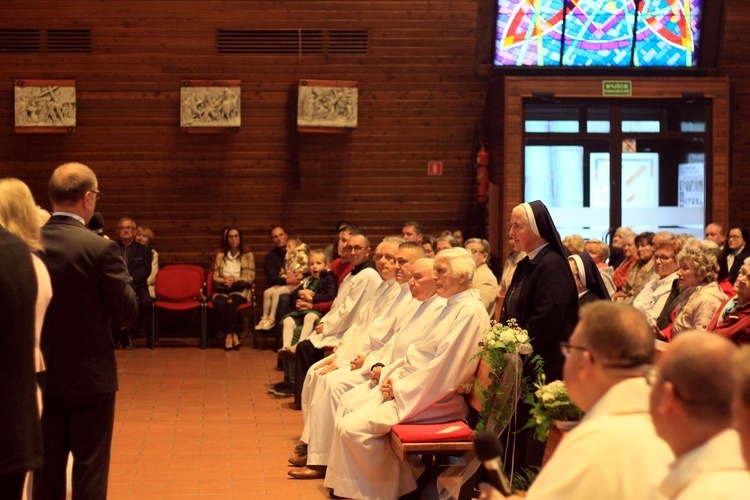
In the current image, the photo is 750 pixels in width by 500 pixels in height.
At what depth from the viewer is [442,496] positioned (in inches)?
209

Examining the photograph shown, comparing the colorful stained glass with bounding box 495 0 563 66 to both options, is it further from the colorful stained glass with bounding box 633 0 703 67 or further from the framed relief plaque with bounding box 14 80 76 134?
the framed relief plaque with bounding box 14 80 76 134

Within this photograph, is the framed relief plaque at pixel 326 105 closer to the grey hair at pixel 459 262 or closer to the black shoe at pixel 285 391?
the black shoe at pixel 285 391

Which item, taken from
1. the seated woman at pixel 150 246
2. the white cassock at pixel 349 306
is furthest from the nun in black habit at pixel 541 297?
the seated woman at pixel 150 246

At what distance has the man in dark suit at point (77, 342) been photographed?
443 centimetres

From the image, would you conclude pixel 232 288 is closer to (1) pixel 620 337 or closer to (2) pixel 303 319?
(2) pixel 303 319

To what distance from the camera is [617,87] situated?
13.4 m

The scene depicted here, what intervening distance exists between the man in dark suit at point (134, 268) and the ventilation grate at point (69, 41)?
7.83ft

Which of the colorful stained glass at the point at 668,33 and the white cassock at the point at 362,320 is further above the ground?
the colorful stained glass at the point at 668,33

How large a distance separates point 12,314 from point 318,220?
1079 centimetres

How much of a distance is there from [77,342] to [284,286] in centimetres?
888

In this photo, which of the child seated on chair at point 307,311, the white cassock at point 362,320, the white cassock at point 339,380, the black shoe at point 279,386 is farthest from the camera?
the black shoe at point 279,386

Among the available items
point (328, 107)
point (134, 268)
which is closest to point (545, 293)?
point (134, 268)

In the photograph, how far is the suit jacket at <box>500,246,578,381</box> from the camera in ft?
18.1

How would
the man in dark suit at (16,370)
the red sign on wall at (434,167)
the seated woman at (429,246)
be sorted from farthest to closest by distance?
1. the red sign on wall at (434,167)
2. the seated woman at (429,246)
3. the man in dark suit at (16,370)
